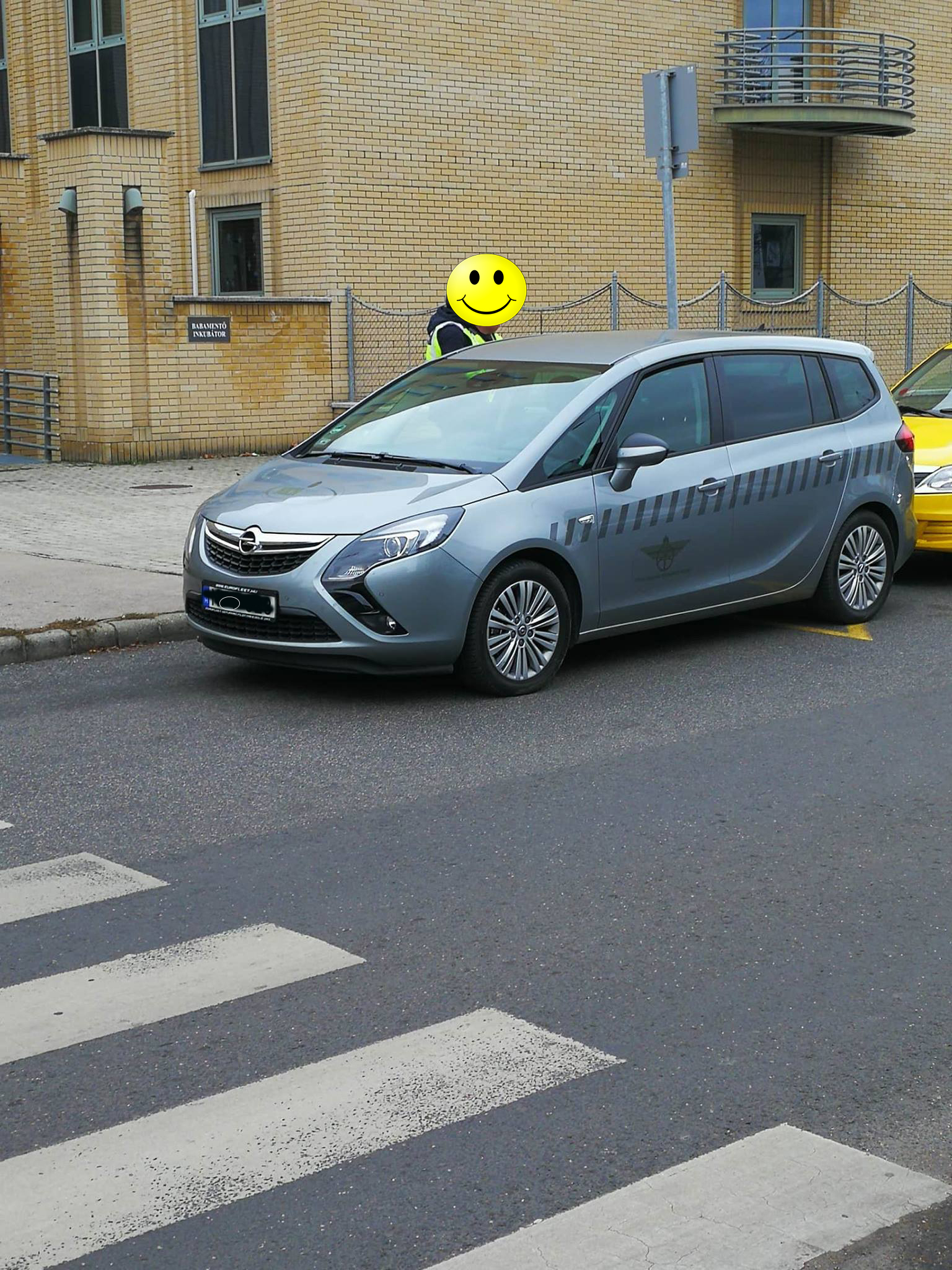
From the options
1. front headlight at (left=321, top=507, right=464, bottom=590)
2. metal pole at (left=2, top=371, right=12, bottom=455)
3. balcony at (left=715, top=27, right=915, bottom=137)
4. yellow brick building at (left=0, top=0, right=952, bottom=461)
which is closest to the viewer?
Result: front headlight at (left=321, top=507, right=464, bottom=590)

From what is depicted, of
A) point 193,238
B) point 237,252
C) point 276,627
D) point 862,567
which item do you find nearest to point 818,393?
point 862,567

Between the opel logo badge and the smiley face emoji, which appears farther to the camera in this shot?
the smiley face emoji

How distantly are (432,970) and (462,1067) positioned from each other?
2.12 ft

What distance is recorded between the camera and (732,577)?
30.8 ft

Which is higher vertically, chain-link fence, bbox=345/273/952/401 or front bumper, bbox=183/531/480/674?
chain-link fence, bbox=345/273/952/401

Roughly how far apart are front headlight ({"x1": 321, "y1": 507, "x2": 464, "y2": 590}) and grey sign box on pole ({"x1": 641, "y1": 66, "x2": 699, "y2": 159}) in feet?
17.5

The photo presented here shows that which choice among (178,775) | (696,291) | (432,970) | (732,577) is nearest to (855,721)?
(732,577)

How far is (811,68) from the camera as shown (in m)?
25.2

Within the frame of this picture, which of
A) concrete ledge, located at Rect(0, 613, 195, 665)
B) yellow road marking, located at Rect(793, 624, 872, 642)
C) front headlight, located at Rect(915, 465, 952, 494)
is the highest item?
front headlight, located at Rect(915, 465, 952, 494)

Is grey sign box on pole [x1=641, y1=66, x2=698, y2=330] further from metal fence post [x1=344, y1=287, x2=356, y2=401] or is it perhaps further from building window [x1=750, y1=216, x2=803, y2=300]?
building window [x1=750, y1=216, x2=803, y2=300]

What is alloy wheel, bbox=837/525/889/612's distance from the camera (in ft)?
33.2

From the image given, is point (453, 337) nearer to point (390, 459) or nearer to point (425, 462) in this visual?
point (390, 459)

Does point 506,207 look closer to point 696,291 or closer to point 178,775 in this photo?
point 696,291

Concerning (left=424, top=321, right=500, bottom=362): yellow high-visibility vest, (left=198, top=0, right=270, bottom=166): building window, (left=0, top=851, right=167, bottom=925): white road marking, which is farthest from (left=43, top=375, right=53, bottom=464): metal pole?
(left=0, top=851, right=167, bottom=925): white road marking
